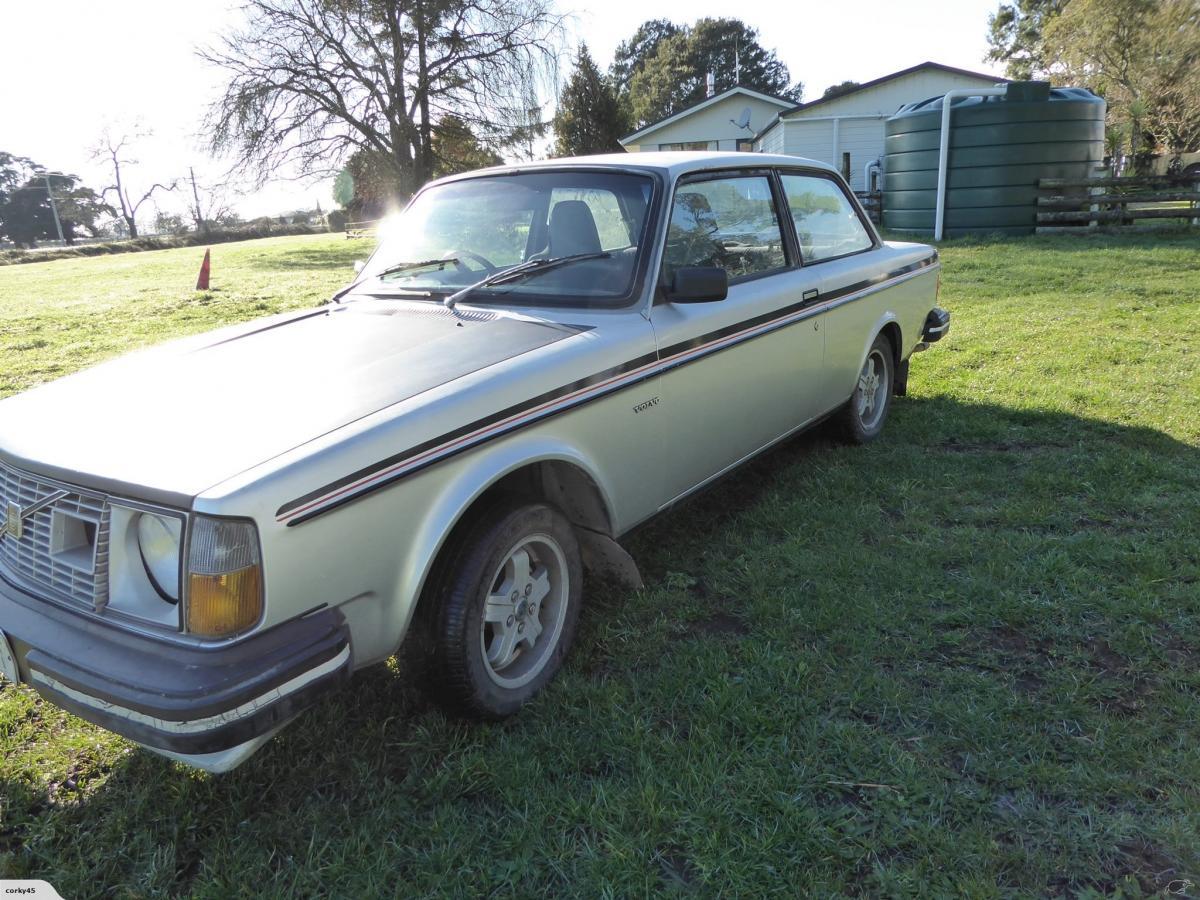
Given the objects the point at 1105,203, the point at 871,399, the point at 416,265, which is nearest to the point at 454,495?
the point at 416,265

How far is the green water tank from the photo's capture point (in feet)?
46.8

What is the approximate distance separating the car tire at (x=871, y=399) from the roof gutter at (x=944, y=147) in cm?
1120

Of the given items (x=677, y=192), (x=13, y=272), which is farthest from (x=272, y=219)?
(x=677, y=192)

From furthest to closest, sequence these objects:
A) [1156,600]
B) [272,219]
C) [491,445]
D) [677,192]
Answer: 1. [272,219]
2. [677,192]
3. [1156,600]
4. [491,445]

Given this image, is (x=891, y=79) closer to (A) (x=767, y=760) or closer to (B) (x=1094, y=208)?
(B) (x=1094, y=208)

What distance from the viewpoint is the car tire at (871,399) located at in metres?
5.06

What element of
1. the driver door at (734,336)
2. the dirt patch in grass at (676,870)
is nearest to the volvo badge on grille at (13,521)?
the dirt patch in grass at (676,870)

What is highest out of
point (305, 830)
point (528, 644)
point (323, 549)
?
point (323, 549)

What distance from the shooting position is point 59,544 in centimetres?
231

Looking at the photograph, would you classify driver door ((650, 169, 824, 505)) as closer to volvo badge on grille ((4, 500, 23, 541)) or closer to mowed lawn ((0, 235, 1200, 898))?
mowed lawn ((0, 235, 1200, 898))

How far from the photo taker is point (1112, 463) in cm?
465

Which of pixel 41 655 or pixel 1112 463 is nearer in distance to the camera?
pixel 41 655

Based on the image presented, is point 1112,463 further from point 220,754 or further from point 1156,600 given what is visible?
point 220,754

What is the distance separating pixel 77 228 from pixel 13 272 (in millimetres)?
47444
